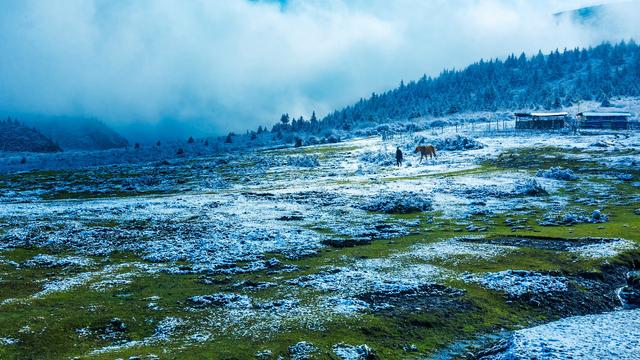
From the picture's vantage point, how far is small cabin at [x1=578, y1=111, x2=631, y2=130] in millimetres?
176375

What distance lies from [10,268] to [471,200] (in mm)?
57360

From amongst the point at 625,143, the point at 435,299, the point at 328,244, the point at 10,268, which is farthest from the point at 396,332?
the point at 625,143

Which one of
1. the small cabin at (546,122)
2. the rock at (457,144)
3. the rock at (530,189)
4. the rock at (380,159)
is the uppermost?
the small cabin at (546,122)

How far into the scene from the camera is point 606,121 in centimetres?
17750

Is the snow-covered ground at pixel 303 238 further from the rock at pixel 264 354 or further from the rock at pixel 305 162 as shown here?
the rock at pixel 305 162

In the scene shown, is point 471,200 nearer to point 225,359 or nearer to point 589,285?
point 589,285

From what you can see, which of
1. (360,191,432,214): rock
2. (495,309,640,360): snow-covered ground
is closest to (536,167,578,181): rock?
(360,191,432,214): rock

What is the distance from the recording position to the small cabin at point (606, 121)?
579ft

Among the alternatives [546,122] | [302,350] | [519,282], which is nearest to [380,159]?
[546,122]

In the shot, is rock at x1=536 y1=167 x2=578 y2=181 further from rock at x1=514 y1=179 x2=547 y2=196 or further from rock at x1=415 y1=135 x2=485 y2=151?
rock at x1=415 y1=135 x2=485 y2=151

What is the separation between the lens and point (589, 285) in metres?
37.3

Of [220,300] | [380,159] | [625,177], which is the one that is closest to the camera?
[220,300]

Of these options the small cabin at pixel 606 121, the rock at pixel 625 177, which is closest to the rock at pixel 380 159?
the rock at pixel 625 177

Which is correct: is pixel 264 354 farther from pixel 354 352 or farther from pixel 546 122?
pixel 546 122
